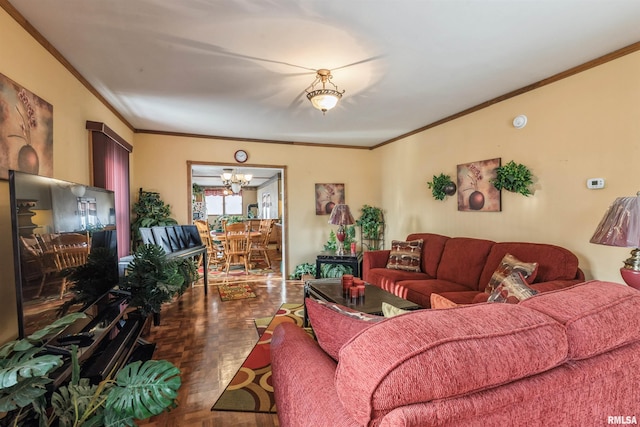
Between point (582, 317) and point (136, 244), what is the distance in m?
4.83

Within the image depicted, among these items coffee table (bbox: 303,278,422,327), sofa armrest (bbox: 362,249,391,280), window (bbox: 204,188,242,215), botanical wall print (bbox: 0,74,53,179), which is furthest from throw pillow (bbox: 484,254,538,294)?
window (bbox: 204,188,242,215)

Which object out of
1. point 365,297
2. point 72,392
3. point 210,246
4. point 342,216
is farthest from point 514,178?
point 210,246

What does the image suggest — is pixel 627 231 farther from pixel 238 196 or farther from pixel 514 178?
pixel 238 196

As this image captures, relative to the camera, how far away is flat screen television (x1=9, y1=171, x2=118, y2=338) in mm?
1237

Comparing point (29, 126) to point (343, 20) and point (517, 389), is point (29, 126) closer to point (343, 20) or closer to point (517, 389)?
point (343, 20)

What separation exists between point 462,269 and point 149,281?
9.71ft

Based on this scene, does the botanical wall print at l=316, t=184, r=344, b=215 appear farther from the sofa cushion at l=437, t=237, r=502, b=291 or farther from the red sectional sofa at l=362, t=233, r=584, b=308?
the sofa cushion at l=437, t=237, r=502, b=291

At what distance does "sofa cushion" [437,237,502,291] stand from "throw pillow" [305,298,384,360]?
94.5 inches

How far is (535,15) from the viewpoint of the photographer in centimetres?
186

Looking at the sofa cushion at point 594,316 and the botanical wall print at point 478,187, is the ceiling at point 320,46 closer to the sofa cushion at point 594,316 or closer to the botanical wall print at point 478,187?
the botanical wall print at point 478,187

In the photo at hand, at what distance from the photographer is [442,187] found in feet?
13.1

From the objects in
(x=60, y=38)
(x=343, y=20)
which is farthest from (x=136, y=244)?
(x=343, y=20)

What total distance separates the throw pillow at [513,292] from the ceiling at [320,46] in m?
1.62
